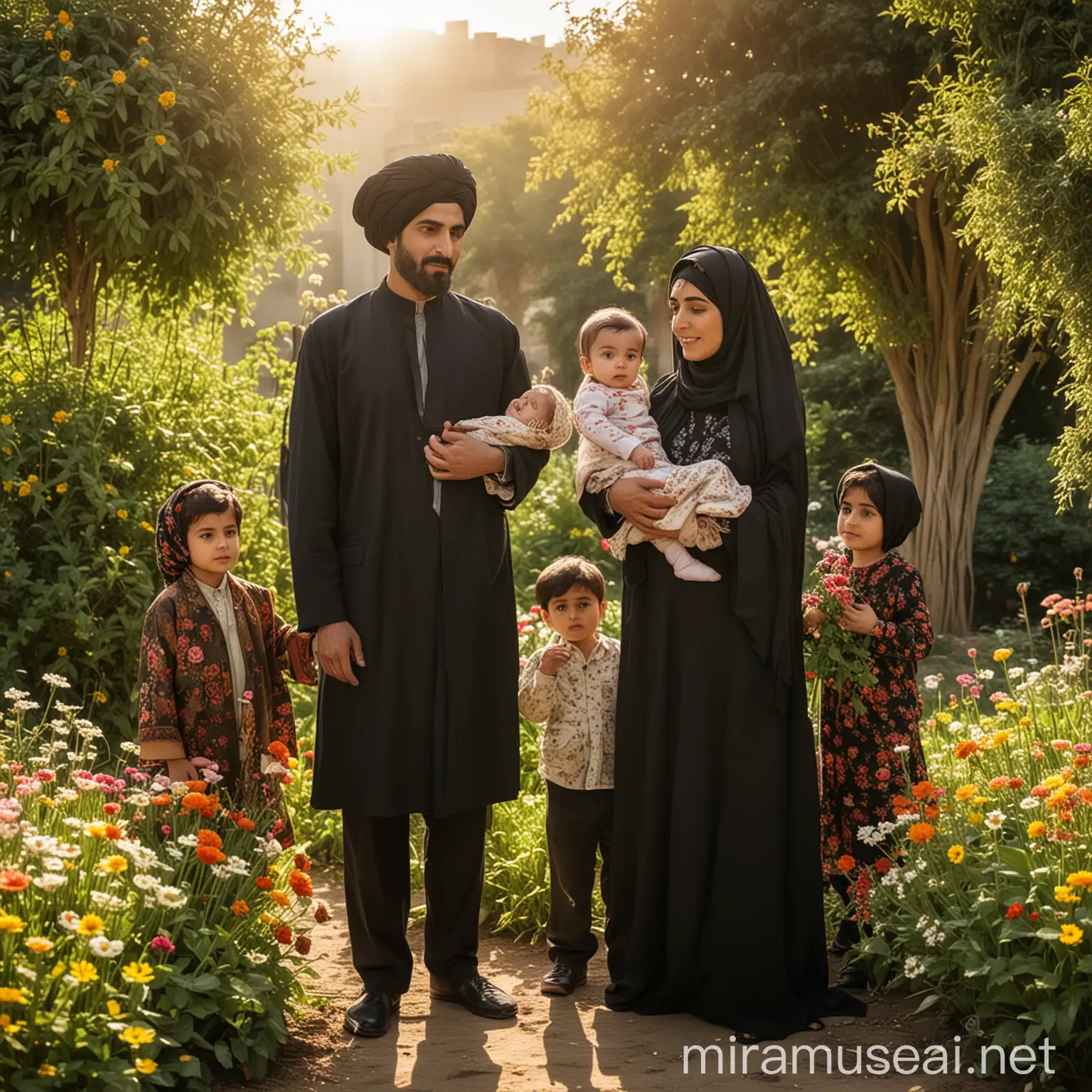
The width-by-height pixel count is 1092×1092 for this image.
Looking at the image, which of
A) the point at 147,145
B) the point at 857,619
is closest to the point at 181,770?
the point at 857,619

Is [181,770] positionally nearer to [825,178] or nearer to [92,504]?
[92,504]

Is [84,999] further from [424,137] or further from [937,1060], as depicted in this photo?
[424,137]

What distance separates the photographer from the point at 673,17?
1141 cm

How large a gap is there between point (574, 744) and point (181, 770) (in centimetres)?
117

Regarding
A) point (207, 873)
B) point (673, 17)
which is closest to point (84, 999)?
point (207, 873)

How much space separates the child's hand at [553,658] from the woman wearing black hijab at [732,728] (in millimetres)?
341

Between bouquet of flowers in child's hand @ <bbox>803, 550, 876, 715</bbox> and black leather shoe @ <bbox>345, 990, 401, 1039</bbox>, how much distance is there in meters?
1.59

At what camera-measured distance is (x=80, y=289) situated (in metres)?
6.77

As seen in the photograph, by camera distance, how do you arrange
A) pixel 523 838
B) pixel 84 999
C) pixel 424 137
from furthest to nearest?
1. pixel 424 137
2. pixel 523 838
3. pixel 84 999

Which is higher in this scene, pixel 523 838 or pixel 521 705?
pixel 521 705

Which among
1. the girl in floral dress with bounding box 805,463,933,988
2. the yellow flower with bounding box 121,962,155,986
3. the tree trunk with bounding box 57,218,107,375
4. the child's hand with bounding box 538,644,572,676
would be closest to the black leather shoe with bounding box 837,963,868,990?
the girl in floral dress with bounding box 805,463,933,988

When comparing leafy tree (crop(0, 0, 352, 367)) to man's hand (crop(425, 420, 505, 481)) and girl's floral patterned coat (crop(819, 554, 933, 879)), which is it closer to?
man's hand (crop(425, 420, 505, 481))

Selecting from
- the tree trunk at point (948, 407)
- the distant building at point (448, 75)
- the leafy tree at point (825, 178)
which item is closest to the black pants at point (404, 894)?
the leafy tree at point (825, 178)

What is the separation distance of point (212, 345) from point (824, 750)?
4779 mm
